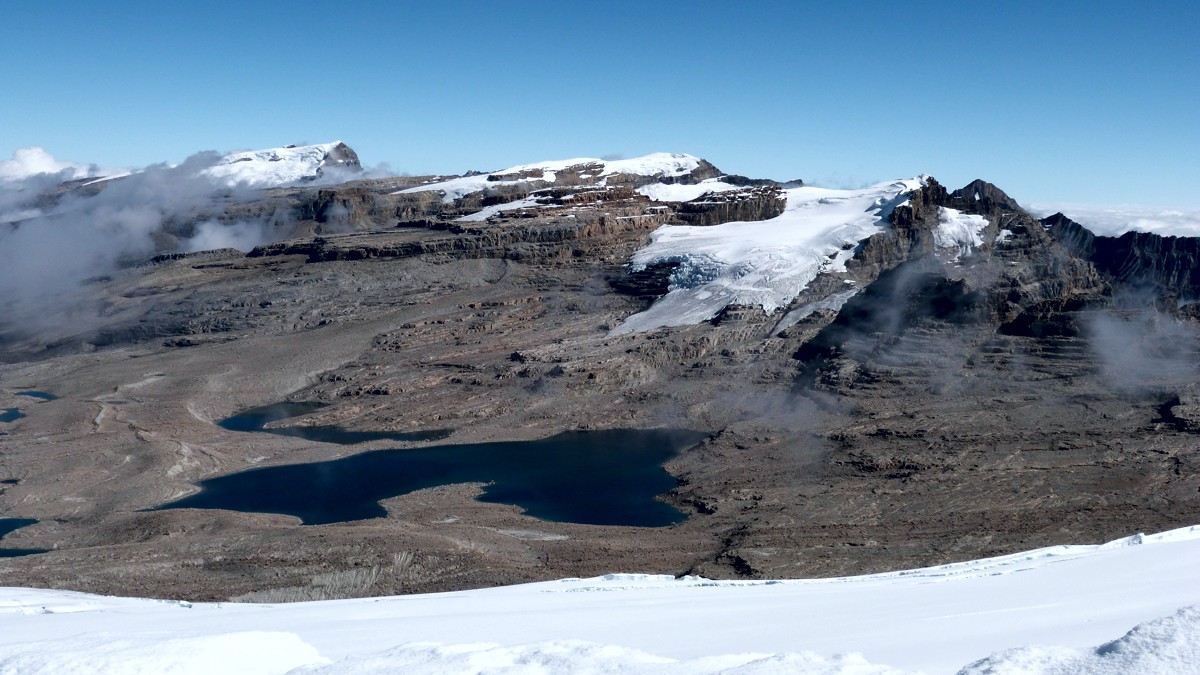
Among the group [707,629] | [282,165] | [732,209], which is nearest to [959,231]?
[732,209]

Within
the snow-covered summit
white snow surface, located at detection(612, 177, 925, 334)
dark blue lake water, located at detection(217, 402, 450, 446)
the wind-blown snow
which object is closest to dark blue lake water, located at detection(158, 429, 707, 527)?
dark blue lake water, located at detection(217, 402, 450, 446)

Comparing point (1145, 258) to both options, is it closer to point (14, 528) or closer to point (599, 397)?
point (599, 397)

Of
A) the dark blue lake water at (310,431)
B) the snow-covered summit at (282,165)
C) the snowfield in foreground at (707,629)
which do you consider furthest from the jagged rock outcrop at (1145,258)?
the snow-covered summit at (282,165)

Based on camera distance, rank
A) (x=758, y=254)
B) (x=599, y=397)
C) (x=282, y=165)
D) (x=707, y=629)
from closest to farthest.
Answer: (x=707, y=629)
(x=599, y=397)
(x=758, y=254)
(x=282, y=165)

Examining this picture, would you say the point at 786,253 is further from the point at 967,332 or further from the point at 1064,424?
the point at 1064,424

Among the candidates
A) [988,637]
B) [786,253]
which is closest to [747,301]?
[786,253]

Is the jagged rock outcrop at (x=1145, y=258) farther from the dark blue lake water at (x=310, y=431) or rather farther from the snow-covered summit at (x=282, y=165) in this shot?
the snow-covered summit at (x=282, y=165)
